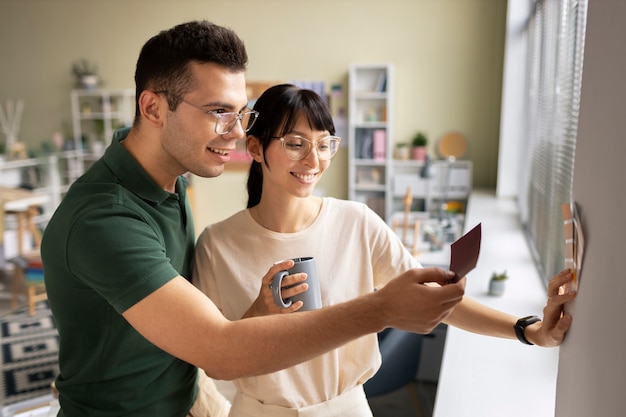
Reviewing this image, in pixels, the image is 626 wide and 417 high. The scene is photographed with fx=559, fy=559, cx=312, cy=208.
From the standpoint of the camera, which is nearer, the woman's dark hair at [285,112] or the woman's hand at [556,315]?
the woman's hand at [556,315]

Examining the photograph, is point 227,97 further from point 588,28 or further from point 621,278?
point 621,278

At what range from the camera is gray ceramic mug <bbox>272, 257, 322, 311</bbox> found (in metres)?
1.13

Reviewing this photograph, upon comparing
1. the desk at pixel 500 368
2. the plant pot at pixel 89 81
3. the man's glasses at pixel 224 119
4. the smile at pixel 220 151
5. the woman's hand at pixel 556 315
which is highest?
the plant pot at pixel 89 81

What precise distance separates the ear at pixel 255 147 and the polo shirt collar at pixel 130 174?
0.92ft

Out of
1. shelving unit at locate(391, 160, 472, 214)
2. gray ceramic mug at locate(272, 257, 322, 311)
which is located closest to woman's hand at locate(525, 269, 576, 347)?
gray ceramic mug at locate(272, 257, 322, 311)

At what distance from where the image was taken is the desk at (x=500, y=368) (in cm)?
166

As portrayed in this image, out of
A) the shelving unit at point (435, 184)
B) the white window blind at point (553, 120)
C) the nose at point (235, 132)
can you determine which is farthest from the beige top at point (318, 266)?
the shelving unit at point (435, 184)

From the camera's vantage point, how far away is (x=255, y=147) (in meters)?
1.41

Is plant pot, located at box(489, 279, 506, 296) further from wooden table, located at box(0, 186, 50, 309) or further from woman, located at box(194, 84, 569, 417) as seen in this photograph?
wooden table, located at box(0, 186, 50, 309)

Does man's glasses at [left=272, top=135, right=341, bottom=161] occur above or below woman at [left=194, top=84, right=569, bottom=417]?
above

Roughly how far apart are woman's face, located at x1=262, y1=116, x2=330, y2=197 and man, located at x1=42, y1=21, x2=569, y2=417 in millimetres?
108

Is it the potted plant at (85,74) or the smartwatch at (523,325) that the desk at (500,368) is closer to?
the smartwatch at (523,325)

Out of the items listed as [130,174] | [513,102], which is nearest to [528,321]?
[130,174]

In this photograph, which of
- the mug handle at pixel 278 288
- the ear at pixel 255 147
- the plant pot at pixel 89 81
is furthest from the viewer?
the plant pot at pixel 89 81
